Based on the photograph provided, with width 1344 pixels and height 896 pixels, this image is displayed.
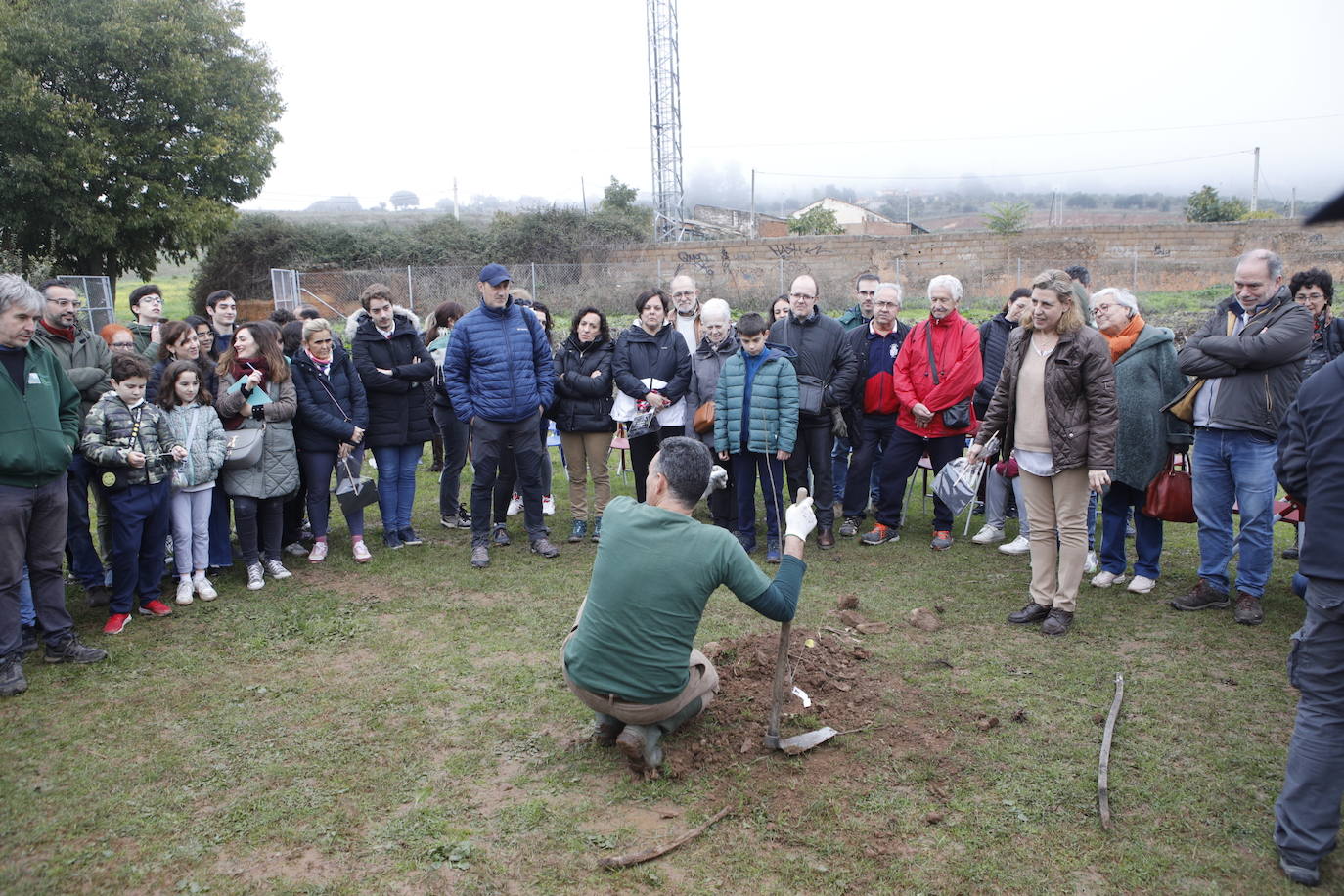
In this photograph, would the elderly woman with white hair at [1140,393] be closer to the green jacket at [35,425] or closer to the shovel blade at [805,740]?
the shovel blade at [805,740]

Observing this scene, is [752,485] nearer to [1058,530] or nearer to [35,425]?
[1058,530]

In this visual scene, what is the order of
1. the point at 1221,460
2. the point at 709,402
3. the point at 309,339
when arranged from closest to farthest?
the point at 1221,460, the point at 309,339, the point at 709,402

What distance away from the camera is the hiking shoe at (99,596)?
244 inches

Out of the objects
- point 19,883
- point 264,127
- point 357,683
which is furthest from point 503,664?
point 264,127

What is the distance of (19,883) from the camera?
326 centimetres

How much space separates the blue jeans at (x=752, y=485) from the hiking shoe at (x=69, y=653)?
456 cm

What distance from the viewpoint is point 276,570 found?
6.88m

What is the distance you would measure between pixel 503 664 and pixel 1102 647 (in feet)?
11.7

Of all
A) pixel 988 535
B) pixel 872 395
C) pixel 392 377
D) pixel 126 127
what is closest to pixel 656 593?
pixel 392 377

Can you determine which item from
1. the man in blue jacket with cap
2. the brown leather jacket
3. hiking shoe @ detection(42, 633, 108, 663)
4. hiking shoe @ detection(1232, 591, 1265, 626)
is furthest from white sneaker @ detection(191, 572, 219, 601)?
hiking shoe @ detection(1232, 591, 1265, 626)

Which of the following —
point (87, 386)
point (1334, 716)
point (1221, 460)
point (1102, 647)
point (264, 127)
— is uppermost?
point (264, 127)

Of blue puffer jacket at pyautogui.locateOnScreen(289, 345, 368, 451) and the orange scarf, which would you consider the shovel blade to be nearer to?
the orange scarf

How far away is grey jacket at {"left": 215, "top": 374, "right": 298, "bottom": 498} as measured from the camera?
6.56 m

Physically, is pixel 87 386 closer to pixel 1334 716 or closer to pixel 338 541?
pixel 338 541
